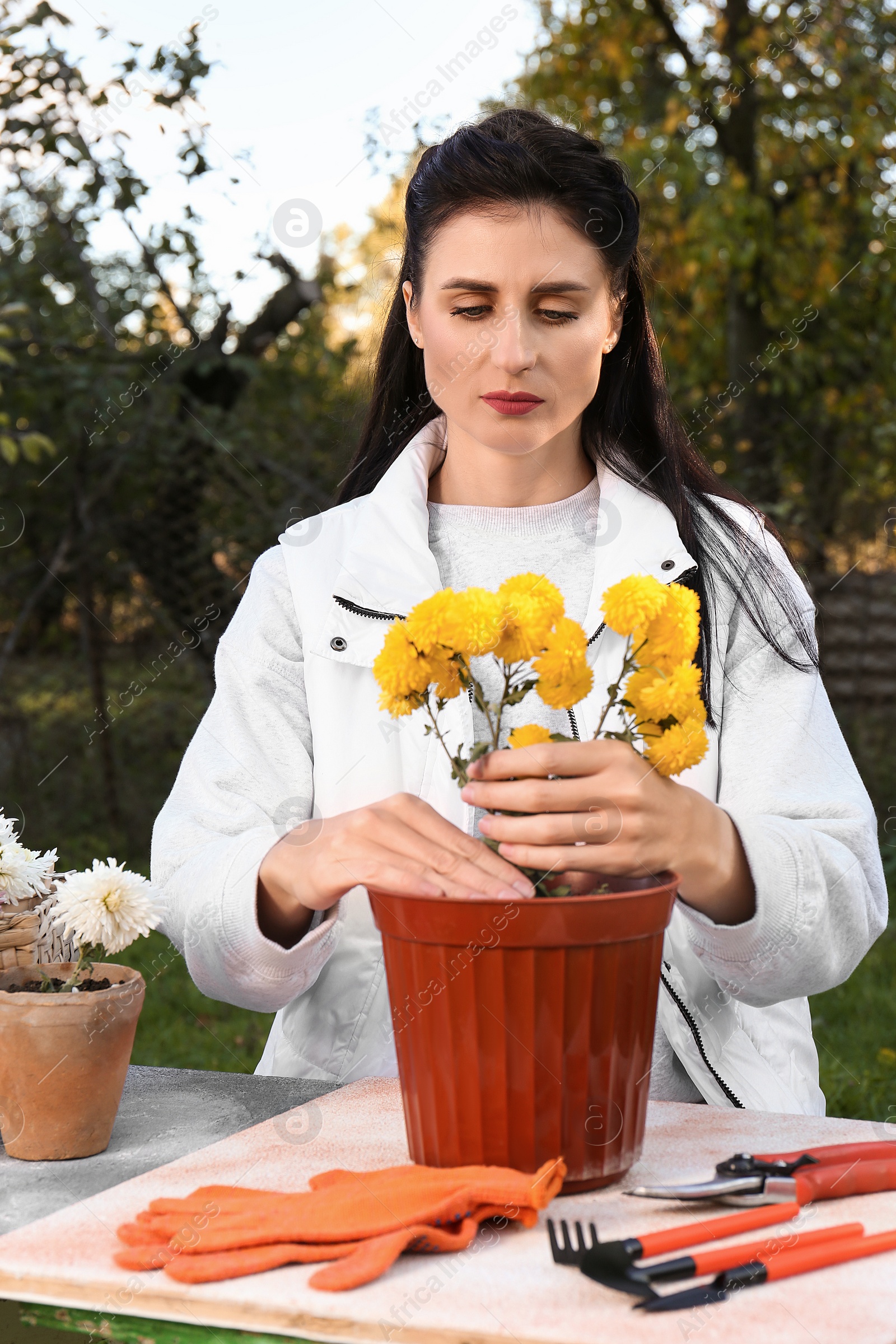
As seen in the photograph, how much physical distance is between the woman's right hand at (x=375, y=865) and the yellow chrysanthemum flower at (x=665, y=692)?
0.51 ft

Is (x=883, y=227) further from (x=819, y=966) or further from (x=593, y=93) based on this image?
(x=819, y=966)

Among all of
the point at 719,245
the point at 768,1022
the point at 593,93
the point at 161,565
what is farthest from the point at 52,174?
the point at 768,1022

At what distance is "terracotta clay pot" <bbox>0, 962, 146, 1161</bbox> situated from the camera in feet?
3.60

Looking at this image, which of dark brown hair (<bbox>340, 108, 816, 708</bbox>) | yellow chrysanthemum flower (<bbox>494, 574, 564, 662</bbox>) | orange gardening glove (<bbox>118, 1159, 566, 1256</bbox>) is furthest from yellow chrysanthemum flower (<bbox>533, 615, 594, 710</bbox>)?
dark brown hair (<bbox>340, 108, 816, 708</bbox>)

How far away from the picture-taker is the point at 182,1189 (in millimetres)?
982

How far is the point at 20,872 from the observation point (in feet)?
4.14

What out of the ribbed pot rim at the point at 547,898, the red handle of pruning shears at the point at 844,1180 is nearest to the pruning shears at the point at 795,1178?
the red handle of pruning shears at the point at 844,1180

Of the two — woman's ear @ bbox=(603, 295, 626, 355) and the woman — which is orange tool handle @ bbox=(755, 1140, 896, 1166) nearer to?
the woman

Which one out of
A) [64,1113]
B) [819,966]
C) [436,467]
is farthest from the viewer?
[436,467]

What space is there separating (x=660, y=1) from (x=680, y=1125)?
5.56 m

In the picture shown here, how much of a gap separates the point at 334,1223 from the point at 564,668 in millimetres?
412

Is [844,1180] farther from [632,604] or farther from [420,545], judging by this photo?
[420,545]

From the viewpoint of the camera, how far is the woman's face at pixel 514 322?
1518 millimetres

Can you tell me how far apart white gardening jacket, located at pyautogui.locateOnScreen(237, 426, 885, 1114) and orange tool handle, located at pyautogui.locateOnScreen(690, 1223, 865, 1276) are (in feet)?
1.79
